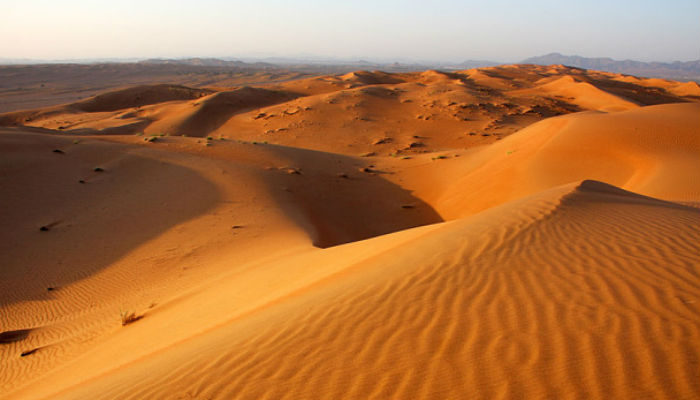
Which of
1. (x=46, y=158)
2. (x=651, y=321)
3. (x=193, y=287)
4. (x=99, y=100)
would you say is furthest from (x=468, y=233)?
(x=99, y=100)

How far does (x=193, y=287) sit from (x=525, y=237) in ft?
14.3

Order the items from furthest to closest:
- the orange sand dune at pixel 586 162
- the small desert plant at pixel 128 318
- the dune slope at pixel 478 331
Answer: the orange sand dune at pixel 586 162 < the small desert plant at pixel 128 318 < the dune slope at pixel 478 331

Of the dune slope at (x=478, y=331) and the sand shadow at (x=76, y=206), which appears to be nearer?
the dune slope at (x=478, y=331)

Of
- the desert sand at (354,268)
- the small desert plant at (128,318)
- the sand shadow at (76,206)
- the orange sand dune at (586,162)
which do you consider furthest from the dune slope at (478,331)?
the orange sand dune at (586,162)

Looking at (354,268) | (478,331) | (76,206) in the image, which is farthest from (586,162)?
(76,206)

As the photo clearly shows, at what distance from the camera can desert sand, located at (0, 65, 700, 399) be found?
2.27 m

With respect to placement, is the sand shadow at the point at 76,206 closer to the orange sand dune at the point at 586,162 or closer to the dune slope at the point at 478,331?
the dune slope at the point at 478,331

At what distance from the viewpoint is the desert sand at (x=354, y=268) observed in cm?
227

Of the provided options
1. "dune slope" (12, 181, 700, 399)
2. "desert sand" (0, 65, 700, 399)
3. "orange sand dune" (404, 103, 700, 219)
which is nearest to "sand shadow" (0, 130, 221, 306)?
"desert sand" (0, 65, 700, 399)

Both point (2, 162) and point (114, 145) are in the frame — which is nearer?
point (2, 162)

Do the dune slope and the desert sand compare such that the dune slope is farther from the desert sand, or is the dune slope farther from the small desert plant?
the small desert plant

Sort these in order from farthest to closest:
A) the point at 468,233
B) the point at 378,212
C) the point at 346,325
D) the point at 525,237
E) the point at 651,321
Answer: the point at 378,212, the point at 468,233, the point at 525,237, the point at 346,325, the point at 651,321

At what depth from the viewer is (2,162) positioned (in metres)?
10.7

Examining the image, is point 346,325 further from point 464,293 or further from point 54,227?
point 54,227
